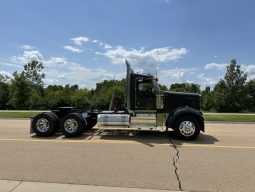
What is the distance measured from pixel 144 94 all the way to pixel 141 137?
5.46ft

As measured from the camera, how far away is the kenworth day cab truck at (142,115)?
10648 mm

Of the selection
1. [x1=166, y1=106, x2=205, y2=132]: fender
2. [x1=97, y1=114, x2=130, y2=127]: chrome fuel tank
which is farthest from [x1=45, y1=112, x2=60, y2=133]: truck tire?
[x1=166, y1=106, x2=205, y2=132]: fender

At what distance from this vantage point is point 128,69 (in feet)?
37.7

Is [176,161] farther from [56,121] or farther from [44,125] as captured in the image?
[44,125]

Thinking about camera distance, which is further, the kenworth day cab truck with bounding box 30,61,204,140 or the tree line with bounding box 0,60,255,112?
the tree line with bounding box 0,60,255,112

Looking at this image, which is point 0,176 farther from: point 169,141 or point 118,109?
point 118,109

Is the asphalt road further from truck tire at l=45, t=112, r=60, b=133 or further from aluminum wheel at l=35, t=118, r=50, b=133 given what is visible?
truck tire at l=45, t=112, r=60, b=133

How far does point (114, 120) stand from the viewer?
36.6ft

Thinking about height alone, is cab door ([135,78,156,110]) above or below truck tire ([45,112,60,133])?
above

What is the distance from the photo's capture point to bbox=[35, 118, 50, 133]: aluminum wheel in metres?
11.3

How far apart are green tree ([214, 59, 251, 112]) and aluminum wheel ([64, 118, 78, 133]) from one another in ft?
100

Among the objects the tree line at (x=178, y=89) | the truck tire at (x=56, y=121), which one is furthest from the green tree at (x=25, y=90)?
the truck tire at (x=56, y=121)

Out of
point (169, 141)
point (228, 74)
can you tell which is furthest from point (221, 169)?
point (228, 74)

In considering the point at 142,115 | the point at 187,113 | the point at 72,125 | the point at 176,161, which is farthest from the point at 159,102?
the point at 176,161
